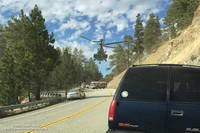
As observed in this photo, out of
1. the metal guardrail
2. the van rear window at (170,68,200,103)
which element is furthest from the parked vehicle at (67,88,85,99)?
the van rear window at (170,68,200,103)

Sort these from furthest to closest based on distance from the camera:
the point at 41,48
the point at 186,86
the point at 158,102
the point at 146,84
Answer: the point at 41,48
the point at 146,84
the point at 186,86
the point at 158,102

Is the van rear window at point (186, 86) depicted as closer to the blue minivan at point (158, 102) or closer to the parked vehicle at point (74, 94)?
the blue minivan at point (158, 102)

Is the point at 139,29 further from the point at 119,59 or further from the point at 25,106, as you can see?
the point at 25,106

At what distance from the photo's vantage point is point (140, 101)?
609 cm

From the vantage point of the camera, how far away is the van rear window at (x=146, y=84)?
610cm

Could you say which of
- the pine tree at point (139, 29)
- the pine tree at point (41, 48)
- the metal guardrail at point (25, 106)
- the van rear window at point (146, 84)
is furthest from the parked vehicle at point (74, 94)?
the pine tree at point (139, 29)

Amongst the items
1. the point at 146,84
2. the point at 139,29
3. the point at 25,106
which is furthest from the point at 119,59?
the point at 146,84

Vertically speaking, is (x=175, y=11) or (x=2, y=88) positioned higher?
(x=175, y=11)

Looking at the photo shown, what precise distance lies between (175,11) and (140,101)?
71168 mm

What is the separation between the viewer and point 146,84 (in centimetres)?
625

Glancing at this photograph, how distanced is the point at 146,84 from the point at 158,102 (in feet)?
1.40

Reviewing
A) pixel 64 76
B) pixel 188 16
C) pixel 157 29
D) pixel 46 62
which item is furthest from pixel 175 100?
pixel 157 29

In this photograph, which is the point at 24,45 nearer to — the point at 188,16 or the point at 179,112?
the point at 188,16

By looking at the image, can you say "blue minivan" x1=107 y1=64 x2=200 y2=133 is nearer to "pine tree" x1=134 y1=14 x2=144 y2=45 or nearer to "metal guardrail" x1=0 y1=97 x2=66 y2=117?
"metal guardrail" x1=0 y1=97 x2=66 y2=117
